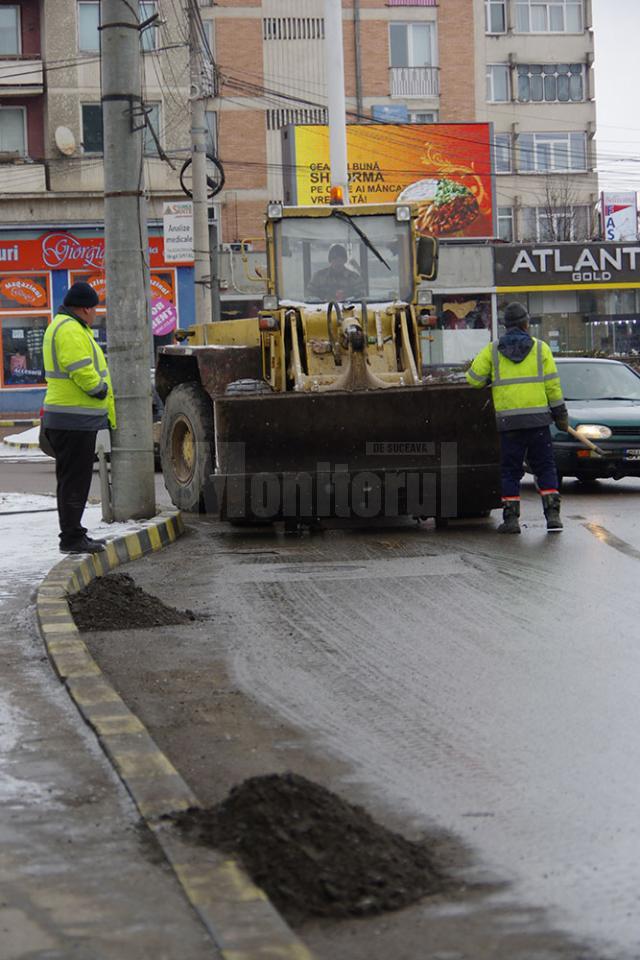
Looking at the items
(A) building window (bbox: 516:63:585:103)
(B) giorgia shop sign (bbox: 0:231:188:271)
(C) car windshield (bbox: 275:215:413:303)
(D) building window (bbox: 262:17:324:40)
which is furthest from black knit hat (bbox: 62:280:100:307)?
(A) building window (bbox: 516:63:585:103)

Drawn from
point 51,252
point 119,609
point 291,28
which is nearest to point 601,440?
point 119,609

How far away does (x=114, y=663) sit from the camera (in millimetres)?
7379

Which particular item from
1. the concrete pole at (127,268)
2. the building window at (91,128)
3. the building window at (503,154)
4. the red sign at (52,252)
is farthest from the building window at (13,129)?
the concrete pole at (127,268)

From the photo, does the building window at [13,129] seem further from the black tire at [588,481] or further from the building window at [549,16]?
the building window at [549,16]

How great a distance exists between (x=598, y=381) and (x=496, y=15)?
1959 inches

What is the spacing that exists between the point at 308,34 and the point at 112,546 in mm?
42924

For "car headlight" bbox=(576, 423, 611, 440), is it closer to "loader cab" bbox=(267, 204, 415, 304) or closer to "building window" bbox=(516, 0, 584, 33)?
"loader cab" bbox=(267, 204, 415, 304)

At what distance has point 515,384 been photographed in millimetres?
13016

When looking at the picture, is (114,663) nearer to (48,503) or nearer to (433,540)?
(433,540)

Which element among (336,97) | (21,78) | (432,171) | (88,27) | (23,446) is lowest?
(23,446)

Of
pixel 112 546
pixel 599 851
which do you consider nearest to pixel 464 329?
pixel 112 546

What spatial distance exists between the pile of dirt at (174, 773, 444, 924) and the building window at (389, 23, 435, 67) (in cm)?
5203

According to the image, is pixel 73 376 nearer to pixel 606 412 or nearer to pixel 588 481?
pixel 606 412

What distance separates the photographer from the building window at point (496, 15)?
64375mm
